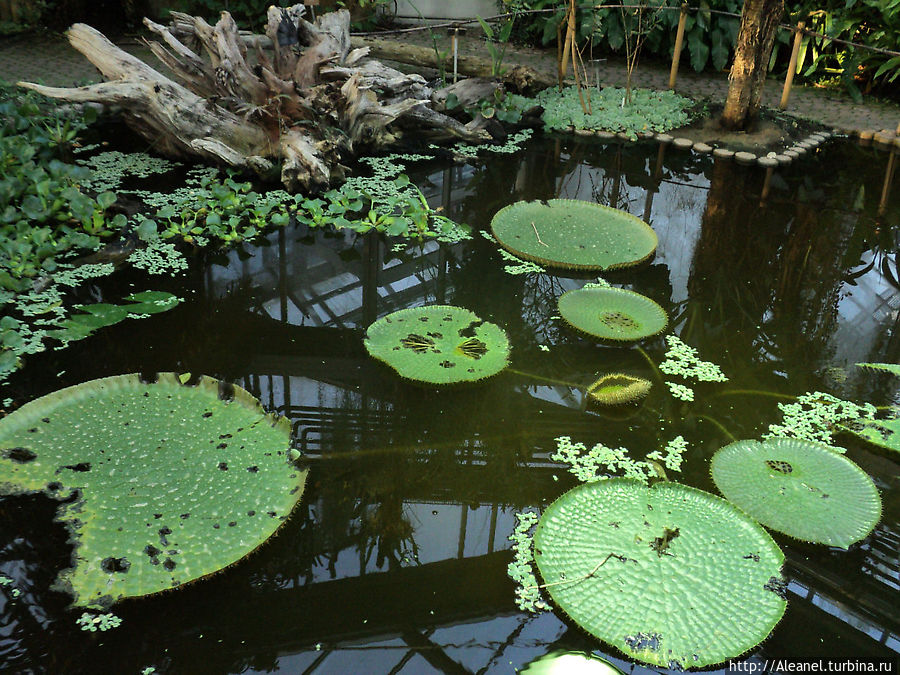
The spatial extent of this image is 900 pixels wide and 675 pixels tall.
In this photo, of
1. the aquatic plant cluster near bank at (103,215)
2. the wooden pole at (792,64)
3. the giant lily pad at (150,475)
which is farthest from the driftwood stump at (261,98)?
the wooden pole at (792,64)

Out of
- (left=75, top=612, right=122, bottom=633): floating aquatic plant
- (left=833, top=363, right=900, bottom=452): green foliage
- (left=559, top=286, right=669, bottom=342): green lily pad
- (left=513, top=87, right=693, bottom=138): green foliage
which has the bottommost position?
(left=75, top=612, right=122, bottom=633): floating aquatic plant

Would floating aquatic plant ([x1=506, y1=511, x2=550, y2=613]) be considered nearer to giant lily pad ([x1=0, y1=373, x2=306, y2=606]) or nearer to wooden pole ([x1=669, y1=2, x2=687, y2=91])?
giant lily pad ([x1=0, y1=373, x2=306, y2=606])

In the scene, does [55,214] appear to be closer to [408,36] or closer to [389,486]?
[389,486]

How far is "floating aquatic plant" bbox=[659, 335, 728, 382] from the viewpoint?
2788 mm

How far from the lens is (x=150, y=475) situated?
2133 millimetres

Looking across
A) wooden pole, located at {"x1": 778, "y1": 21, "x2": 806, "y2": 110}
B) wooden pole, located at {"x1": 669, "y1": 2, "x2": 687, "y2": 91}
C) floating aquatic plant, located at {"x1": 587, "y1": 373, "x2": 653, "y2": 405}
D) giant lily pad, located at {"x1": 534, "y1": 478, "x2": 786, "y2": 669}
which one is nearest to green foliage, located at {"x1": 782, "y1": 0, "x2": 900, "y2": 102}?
wooden pole, located at {"x1": 778, "y1": 21, "x2": 806, "y2": 110}

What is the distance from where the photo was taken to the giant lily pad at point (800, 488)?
2.11 m

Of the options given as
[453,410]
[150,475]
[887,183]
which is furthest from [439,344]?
[887,183]

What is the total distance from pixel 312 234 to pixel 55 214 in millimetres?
1275

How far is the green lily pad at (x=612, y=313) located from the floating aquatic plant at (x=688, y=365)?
125mm

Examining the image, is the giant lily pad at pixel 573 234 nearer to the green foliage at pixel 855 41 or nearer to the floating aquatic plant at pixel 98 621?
the floating aquatic plant at pixel 98 621

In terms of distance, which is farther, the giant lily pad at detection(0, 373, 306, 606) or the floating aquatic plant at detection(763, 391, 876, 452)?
the floating aquatic plant at detection(763, 391, 876, 452)

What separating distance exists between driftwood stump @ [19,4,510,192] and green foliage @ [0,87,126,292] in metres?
0.42

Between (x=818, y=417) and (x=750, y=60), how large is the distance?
A: 3361mm
